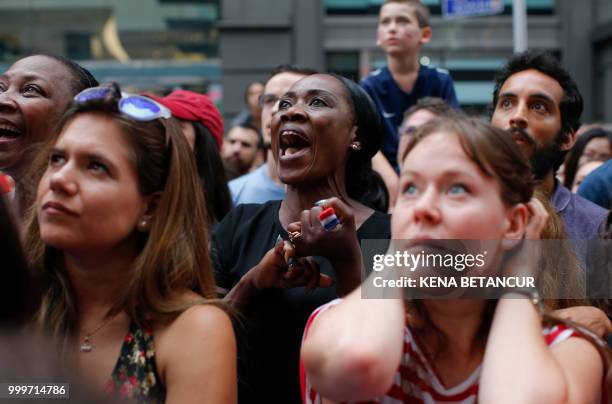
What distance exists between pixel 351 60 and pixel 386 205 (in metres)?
11.3

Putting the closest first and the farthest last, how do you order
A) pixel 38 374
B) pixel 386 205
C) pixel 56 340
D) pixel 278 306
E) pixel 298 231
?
1. pixel 38 374
2. pixel 56 340
3. pixel 298 231
4. pixel 278 306
5. pixel 386 205

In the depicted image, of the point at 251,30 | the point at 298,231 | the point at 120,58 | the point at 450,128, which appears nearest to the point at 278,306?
the point at 298,231

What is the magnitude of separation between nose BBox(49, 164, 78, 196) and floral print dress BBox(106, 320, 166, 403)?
48cm

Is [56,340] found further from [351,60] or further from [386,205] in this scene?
[351,60]

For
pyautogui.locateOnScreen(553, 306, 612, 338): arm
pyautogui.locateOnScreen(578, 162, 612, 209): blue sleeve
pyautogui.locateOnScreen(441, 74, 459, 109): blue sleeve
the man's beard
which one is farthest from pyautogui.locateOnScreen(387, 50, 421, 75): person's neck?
pyautogui.locateOnScreen(553, 306, 612, 338): arm

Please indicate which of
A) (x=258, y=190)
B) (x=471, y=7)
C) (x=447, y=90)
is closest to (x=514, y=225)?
(x=258, y=190)

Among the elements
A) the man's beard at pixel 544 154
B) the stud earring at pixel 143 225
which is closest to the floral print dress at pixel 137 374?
the stud earring at pixel 143 225

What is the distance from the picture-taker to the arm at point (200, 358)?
2443 millimetres

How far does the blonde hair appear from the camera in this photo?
263cm

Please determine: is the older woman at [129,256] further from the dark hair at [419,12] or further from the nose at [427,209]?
the dark hair at [419,12]

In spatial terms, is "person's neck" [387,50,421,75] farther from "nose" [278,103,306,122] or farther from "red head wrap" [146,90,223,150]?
"nose" [278,103,306,122]

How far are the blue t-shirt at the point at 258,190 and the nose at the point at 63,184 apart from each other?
245 cm

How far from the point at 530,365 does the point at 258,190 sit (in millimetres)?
3341

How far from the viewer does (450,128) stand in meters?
2.23
